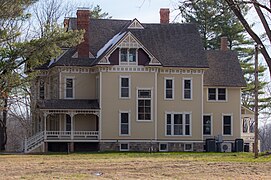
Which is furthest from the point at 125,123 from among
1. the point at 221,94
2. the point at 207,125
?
the point at 221,94

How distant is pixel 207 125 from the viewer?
50500mm

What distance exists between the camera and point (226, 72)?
51781mm

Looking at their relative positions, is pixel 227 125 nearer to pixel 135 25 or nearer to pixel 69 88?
pixel 135 25

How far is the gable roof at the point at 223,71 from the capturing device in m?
50.8

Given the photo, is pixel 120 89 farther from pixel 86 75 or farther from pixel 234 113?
pixel 234 113

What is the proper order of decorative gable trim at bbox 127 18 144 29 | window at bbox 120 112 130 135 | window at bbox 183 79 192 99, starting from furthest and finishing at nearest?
decorative gable trim at bbox 127 18 144 29 → window at bbox 183 79 192 99 → window at bbox 120 112 130 135

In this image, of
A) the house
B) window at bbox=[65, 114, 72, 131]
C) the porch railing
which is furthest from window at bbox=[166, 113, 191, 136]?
window at bbox=[65, 114, 72, 131]

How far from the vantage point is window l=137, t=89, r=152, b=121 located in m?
47.2

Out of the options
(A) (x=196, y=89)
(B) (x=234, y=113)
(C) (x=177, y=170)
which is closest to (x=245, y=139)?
(B) (x=234, y=113)

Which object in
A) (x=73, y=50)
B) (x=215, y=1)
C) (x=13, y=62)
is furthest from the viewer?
(x=73, y=50)

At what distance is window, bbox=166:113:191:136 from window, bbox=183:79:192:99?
1.37 metres

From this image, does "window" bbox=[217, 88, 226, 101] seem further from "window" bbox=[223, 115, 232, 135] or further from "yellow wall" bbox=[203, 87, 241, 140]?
"window" bbox=[223, 115, 232, 135]

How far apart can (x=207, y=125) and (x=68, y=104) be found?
11.3 meters

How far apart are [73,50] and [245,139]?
53.3ft
